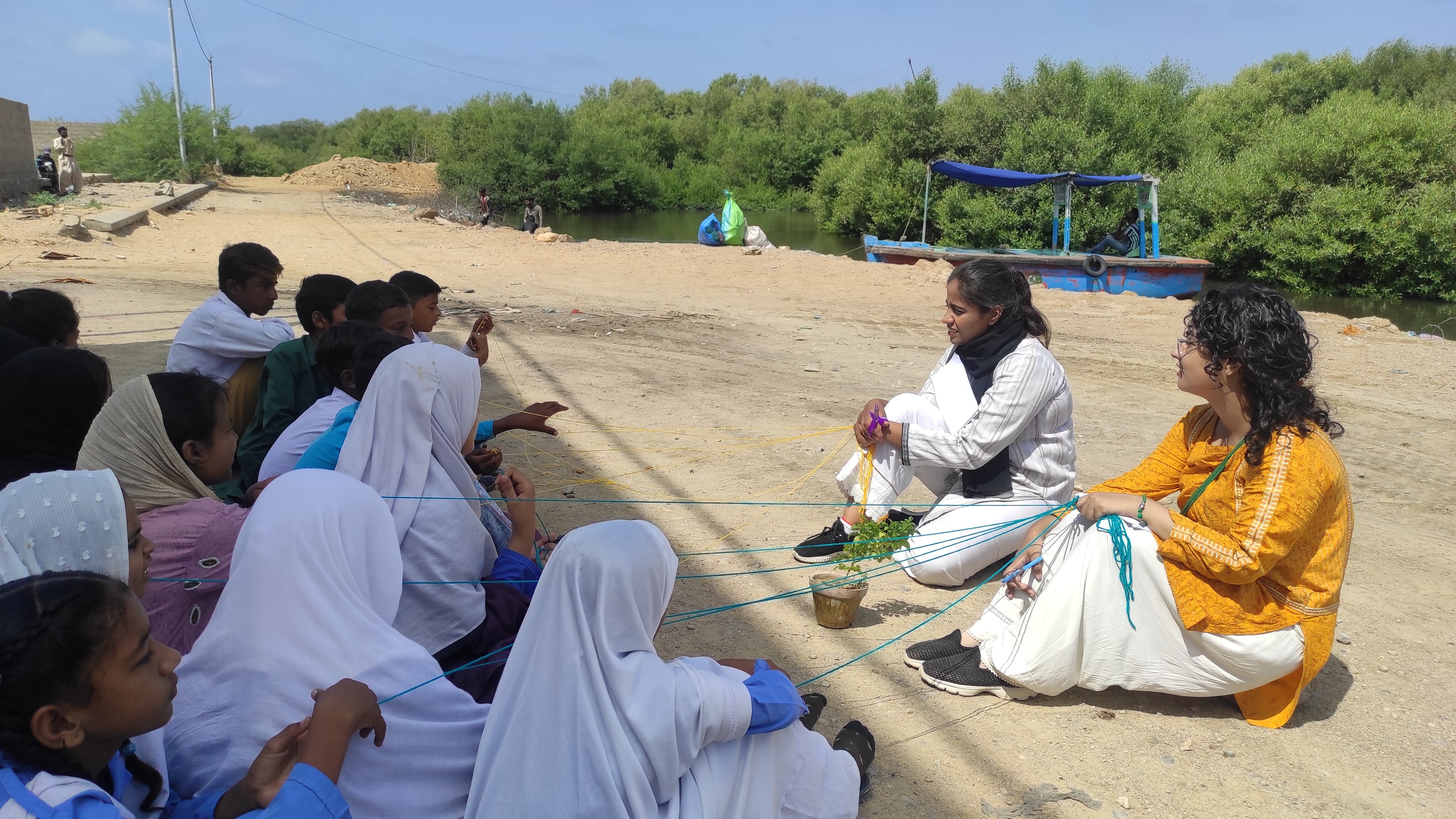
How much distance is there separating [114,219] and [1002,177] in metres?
17.2

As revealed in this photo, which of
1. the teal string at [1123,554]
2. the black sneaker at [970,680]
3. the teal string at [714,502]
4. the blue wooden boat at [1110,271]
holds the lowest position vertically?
the black sneaker at [970,680]

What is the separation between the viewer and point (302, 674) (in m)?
1.90

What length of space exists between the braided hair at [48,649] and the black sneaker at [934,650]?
262 cm

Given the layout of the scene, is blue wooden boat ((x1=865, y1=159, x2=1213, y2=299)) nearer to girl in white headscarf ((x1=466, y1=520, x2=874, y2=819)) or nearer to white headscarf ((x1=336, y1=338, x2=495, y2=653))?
white headscarf ((x1=336, y1=338, x2=495, y2=653))

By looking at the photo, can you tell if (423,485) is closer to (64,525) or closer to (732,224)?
(64,525)

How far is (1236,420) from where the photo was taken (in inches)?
117

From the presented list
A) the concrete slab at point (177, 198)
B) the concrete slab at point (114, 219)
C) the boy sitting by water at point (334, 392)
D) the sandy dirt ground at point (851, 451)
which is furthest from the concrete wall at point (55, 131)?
the boy sitting by water at point (334, 392)

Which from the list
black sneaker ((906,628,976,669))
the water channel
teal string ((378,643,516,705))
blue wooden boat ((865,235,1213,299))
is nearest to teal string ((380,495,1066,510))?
black sneaker ((906,628,976,669))

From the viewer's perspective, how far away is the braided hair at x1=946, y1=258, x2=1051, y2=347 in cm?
394

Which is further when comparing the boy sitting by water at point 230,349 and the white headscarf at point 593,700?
the boy sitting by water at point 230,349

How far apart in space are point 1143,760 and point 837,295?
11.8 m

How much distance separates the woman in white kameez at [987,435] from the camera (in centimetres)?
384

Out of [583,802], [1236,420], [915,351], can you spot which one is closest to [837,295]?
[915,351]

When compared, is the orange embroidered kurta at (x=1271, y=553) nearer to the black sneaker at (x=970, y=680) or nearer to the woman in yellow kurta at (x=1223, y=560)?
the woman in yellow kurta at (x=1223, y=560)
